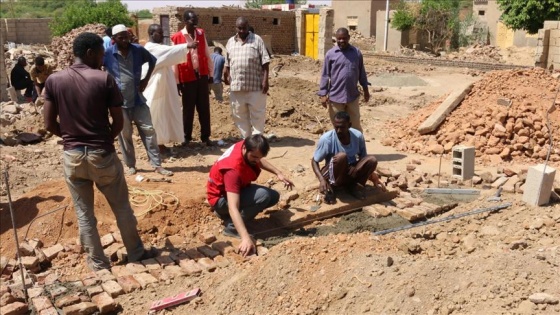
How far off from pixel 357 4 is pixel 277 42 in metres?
15.3

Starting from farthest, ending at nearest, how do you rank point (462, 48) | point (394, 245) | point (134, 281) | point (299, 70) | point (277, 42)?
1. point (462, 48)
2. point (277, 42)
3. point (299, 70)
4. point (394, 245)
5. point (134, 281)

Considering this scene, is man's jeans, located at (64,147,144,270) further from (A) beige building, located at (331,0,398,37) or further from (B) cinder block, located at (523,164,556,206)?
(A) beige building, located at (331,0,398,37)

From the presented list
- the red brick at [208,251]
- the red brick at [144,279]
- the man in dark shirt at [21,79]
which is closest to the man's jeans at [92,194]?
the red brick at [144,279]

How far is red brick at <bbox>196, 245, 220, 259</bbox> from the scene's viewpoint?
14.3 ft

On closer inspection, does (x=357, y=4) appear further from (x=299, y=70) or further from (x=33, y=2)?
(x=33, y=2)

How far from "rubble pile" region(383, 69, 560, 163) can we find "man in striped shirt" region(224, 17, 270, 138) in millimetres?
2321

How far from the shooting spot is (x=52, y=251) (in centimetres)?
457

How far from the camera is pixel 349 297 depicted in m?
3.39

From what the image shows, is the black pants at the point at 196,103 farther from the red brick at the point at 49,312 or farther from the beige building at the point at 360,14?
the beige building at the point at 360,14

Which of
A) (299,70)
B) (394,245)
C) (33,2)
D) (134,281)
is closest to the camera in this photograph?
(134,281)

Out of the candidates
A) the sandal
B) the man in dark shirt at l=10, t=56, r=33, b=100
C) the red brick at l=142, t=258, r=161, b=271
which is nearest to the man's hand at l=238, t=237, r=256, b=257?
the red brick at l=142, t=258, r=161, b=271

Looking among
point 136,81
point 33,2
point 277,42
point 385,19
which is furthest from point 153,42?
point 33,2

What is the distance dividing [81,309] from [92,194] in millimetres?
959

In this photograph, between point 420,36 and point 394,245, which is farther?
point 420,36
